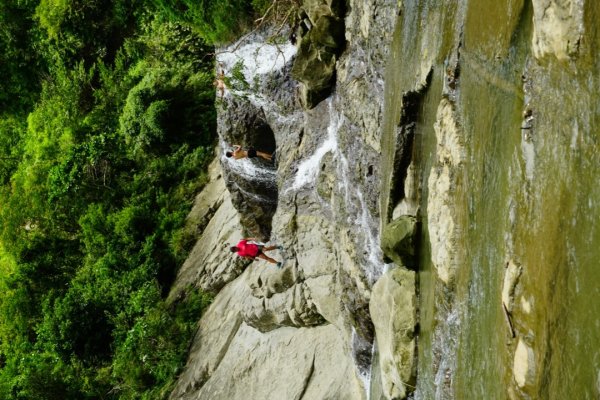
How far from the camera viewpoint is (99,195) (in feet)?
43.0

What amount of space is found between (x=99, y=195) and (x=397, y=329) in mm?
10054

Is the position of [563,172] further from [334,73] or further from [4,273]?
[4,273]

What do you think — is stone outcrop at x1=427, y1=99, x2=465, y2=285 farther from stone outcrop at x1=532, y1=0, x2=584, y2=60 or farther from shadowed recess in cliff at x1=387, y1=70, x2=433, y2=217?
stone outcrop at x1=532, y1=0, x2=584, y2=60

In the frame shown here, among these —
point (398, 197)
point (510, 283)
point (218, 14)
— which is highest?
point (218, 14)

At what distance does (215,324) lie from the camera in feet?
32.9

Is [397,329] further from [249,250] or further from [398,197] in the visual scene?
[249,250]

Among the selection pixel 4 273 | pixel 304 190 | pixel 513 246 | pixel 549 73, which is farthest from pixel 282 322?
pixel 4 273

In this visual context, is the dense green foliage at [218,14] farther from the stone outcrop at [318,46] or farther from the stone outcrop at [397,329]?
the stone outcrop at [397,329]

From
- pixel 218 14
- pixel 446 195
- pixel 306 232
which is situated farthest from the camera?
pixel 218 14

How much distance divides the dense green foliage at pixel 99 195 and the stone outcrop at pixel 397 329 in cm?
614

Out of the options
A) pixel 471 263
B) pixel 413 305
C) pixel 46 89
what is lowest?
pixel 413 305

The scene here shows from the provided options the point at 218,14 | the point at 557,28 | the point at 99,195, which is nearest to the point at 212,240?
the point at 99,195

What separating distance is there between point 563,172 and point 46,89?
14.1 m

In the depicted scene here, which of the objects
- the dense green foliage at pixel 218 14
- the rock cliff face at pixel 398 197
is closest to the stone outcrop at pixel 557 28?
the rock cliff face at pixel 398 197
